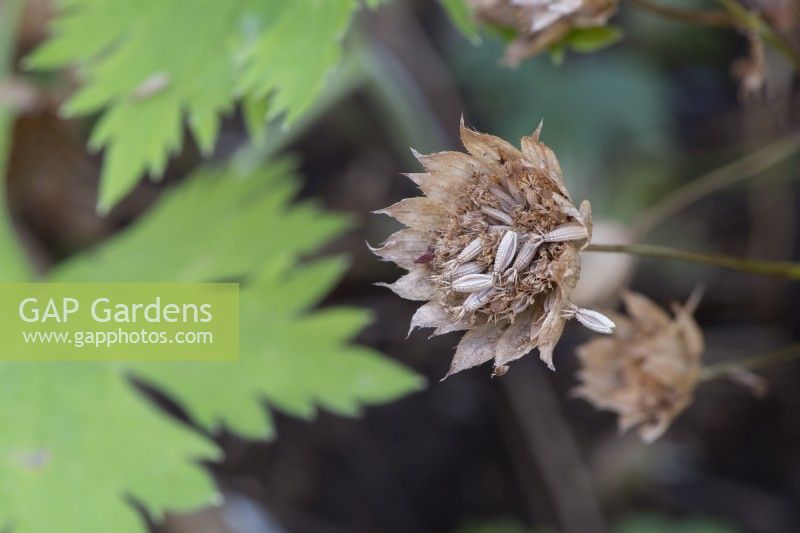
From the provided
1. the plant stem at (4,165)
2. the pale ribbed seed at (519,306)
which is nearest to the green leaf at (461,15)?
the pale ribbed seed at (519,306)

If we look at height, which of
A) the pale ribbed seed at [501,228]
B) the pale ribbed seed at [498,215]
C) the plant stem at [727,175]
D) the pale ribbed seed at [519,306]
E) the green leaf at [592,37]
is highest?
the pale ribbed seed at [498,215]

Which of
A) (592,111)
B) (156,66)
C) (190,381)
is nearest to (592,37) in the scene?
(156,66)

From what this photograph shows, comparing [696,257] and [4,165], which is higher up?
[4,165]

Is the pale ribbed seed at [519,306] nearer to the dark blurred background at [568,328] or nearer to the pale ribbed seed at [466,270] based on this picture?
the pale ribbed seed at [466,270]

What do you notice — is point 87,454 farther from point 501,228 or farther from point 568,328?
point 568,328

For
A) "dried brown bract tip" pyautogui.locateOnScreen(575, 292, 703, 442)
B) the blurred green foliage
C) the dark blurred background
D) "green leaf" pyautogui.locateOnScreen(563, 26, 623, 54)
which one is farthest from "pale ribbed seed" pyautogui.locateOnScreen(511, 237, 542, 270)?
the blurred green foliage

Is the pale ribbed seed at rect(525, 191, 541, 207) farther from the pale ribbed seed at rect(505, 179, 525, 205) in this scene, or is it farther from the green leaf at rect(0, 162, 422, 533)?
the green leaf at rect(0, 162, 422, 533)

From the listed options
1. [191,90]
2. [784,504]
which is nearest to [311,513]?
[784,504]
